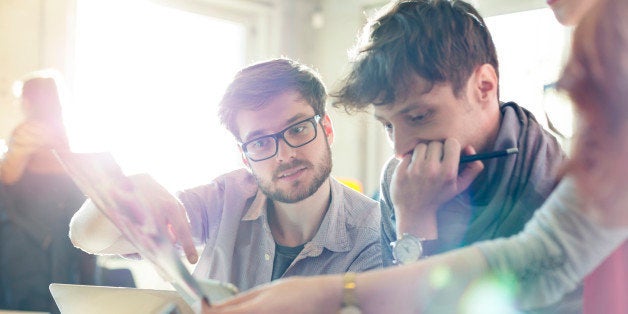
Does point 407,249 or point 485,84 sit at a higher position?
point 485,84

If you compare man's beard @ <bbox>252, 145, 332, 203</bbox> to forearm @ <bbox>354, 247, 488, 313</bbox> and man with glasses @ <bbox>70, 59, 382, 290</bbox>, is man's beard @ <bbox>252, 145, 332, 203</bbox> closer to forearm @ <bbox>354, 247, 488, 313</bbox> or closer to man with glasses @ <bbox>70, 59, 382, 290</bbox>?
man with glasses @ <bbox>70, 59, 382, 290</bbox>

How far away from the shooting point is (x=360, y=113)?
112 centimetres

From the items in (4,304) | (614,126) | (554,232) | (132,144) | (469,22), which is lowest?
(4,304)

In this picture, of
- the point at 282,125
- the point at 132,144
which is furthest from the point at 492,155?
A: the point at 132,144

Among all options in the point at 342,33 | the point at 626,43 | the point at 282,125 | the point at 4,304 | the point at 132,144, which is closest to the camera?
the point at 626,43

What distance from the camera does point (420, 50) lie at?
39.8 inches

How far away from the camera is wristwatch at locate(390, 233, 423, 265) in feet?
3.11

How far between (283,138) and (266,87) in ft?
0.41

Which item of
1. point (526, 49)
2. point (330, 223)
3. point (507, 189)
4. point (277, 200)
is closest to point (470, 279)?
point (507, 189)

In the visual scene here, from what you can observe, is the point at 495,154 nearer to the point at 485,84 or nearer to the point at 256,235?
the point at 485,84

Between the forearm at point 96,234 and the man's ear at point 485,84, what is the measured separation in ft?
2.29

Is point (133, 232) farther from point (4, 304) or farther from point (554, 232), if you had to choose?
point (4, 304)

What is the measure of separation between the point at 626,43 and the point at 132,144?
290cm

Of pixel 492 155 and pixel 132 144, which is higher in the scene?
pixel 492 155
